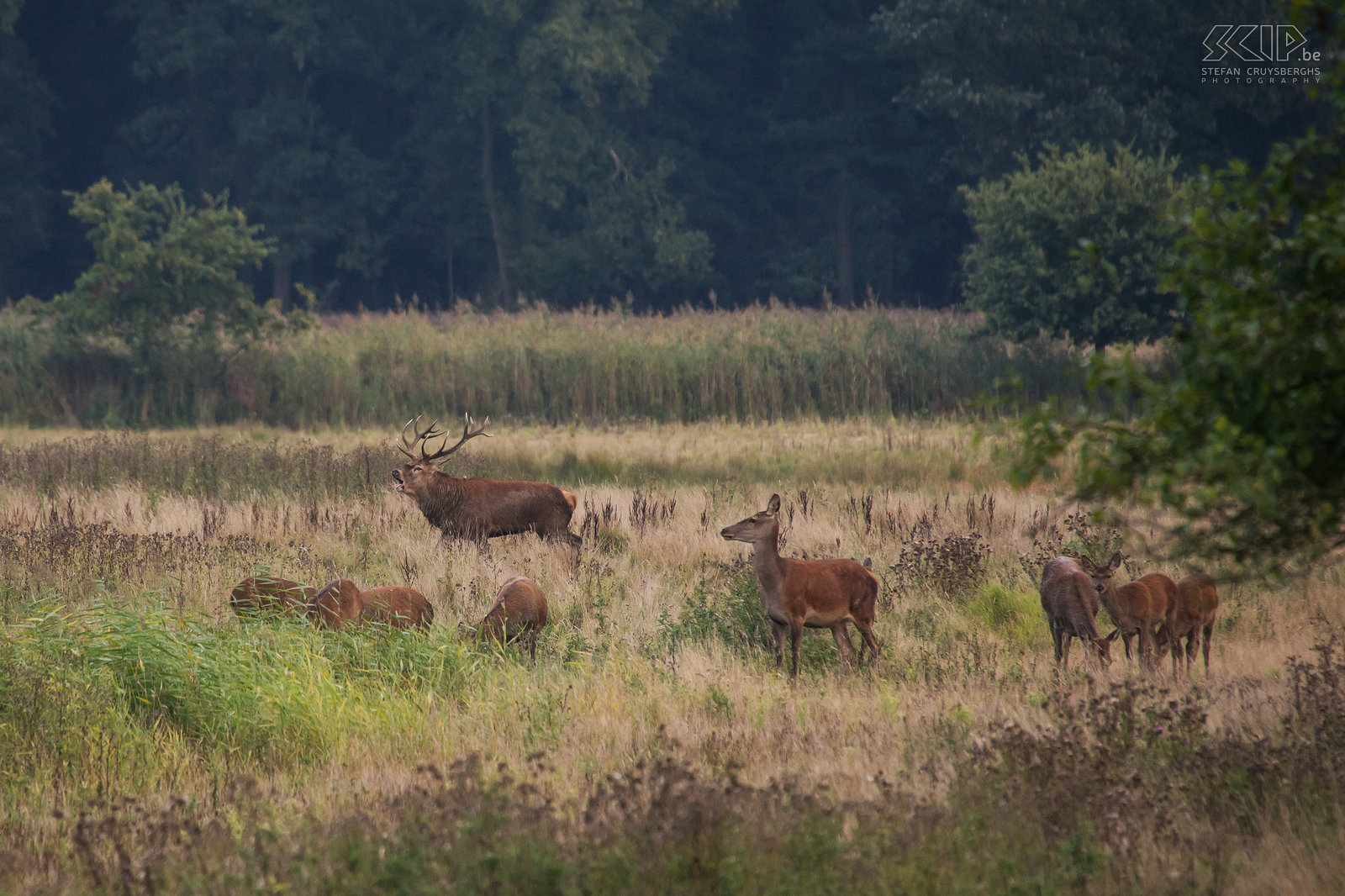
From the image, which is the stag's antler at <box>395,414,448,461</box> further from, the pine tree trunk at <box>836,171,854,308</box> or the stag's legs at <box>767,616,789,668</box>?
the pine tree trunk at <box>836,171,854,308</box>

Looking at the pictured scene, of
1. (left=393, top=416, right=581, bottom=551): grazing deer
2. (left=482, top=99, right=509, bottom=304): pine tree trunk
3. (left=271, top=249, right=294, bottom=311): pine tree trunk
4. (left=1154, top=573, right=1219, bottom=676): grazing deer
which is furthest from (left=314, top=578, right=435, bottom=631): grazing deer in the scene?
(left=271, top=249, right=294, bottom=311): pine tree trunk

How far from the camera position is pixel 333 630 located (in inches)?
290

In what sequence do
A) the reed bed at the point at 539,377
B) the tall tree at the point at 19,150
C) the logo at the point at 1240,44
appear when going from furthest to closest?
1. the tall tree at the point at 19,150
2. the logo at the point at 1240,44
3. the reed bed at the point at 539,377

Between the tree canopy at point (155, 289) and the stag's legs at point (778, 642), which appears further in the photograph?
the tree canopy at point (155, 289)

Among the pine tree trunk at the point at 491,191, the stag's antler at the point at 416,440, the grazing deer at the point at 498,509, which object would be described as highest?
the pine tree trunk at the point at 491,191

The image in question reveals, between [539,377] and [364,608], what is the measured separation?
1519cm

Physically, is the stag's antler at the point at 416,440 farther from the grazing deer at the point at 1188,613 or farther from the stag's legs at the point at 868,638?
the grazing deer at the point at 1188,613

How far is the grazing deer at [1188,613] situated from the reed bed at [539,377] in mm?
13456

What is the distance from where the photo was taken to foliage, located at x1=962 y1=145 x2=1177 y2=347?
71.0 feet

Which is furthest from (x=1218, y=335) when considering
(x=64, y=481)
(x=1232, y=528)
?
(x=64, y=481)

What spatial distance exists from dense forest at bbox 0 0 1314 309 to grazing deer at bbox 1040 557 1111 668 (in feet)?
110

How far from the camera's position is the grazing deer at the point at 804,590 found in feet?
24.3

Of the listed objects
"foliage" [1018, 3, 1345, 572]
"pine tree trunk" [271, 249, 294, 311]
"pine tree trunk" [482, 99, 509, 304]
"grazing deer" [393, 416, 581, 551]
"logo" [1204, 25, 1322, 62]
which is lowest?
"grazing deer" [393, 416, 581, 551]

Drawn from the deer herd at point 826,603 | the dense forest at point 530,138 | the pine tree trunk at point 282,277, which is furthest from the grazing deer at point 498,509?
the pine tree trunk at point 282,277
